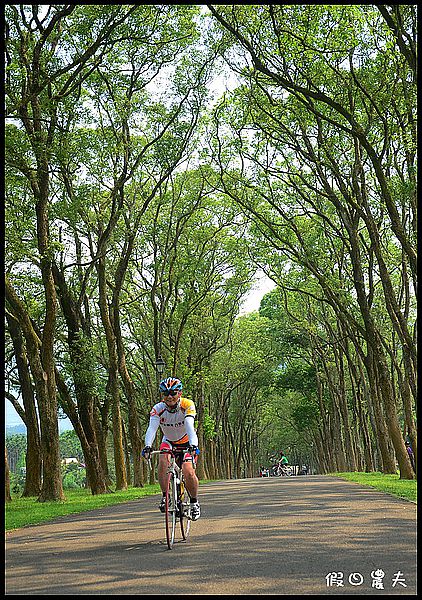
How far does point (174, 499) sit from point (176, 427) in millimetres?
943

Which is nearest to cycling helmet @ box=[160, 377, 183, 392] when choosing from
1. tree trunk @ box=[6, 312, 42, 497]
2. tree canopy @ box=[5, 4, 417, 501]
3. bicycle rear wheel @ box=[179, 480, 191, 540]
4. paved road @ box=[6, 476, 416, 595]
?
bicycle rear wheel @ box=[179, 480, 191, 540]

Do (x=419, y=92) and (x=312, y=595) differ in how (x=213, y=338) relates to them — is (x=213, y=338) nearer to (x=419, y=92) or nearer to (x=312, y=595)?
(x=419, y=92)

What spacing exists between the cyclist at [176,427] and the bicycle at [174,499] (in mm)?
76

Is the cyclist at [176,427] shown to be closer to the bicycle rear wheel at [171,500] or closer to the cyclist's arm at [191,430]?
the cyclist's arm at [191,430]

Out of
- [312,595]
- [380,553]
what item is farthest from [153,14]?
[312,595]

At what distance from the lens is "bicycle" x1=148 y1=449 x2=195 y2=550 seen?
9.84 meters

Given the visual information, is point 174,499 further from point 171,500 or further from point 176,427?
point 176,427

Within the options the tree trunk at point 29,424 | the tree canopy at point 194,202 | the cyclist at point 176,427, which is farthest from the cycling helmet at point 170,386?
the tree trunk at point 29,424

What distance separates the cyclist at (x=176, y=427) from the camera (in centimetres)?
1036

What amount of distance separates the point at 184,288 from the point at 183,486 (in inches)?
1157

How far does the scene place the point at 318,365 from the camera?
48.3 m

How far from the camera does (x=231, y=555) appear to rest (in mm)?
8883

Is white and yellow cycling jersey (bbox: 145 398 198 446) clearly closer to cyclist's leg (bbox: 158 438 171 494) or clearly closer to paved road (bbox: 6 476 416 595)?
cyclist's leg (bbox: 158 438 171 494)

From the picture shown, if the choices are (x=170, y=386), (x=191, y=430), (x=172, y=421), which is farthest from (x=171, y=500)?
(x=170, y=386)
